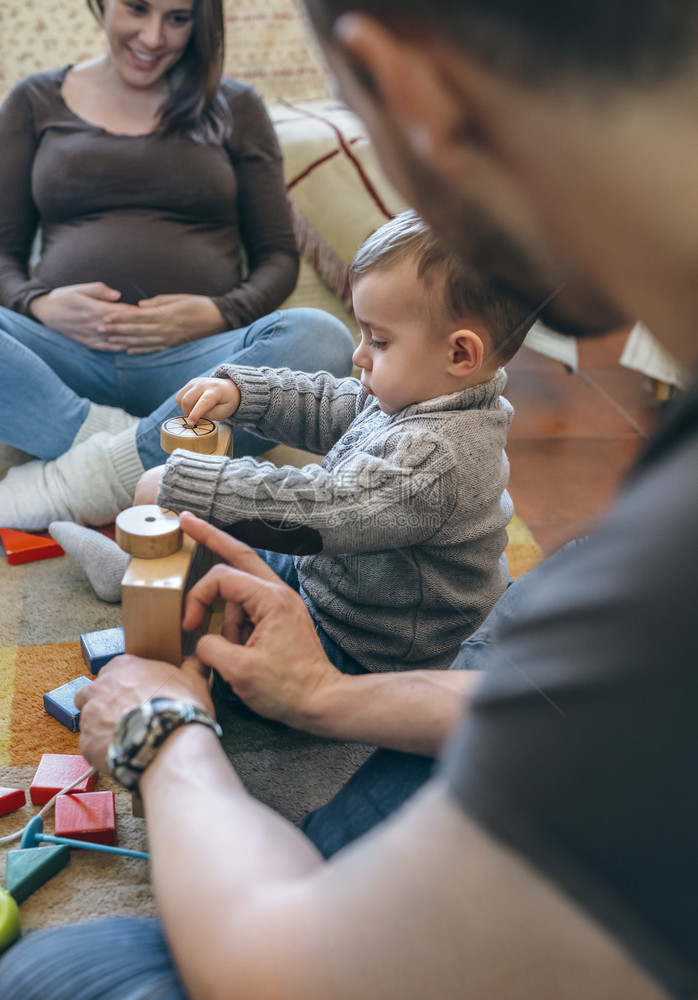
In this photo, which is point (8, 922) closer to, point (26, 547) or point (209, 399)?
point (209, 399)

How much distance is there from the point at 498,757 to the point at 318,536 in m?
0.43

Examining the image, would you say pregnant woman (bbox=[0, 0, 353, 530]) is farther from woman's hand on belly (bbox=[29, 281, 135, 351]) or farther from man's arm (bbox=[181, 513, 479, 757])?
man's arm (bbox=[181, 513, 479, 757])

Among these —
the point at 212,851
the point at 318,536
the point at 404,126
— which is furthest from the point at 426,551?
the point at 404,126

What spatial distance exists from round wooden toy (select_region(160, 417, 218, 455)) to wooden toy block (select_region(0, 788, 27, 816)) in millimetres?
309

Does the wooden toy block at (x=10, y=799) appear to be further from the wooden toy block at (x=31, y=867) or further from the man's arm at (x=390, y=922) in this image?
the man's arm at (x=390, y=922)

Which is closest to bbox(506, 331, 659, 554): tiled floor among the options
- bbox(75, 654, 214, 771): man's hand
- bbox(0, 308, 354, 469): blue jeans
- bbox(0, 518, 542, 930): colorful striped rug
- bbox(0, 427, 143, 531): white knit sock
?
bbox(0, 518, 542, 930): colorful striped rug

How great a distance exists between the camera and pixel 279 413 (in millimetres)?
810

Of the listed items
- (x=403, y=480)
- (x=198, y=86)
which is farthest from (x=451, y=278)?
(x=198, y=86)

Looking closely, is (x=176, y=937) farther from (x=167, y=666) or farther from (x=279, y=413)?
(x=279, y=413)

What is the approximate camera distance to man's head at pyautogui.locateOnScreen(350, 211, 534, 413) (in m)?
0.65

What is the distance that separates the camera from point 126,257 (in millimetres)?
1147

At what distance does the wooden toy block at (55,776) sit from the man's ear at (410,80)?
0.61 meters

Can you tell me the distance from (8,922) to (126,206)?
94 centimetres

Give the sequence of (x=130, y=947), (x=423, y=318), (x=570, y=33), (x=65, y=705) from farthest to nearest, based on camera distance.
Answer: (x=65, y=705) → (x=423, y=318) → (x=130, y=947) → (x=570, y=33)
